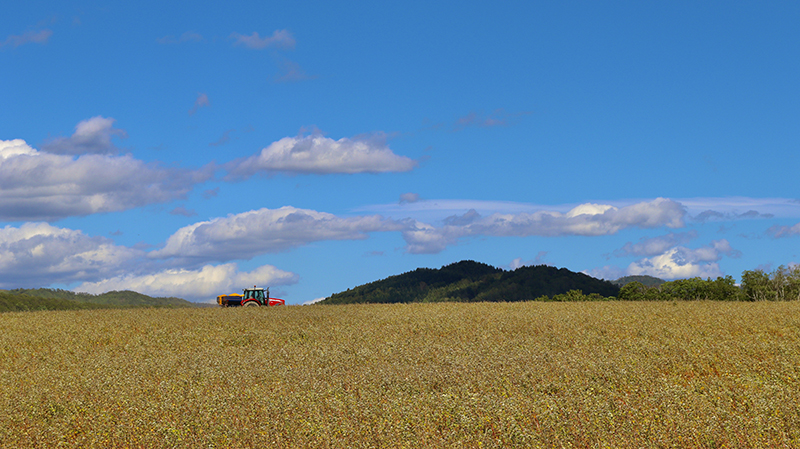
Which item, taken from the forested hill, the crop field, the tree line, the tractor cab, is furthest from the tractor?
the forested hill

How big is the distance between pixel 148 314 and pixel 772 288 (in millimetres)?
42142

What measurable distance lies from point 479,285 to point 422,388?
14625cm

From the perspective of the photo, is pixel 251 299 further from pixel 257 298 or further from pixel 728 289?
pixel 728 289

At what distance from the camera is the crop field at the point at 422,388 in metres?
7.05

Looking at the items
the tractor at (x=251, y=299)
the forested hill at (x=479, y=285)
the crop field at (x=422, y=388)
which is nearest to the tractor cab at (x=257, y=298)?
the tractor at (x=251, y=299)

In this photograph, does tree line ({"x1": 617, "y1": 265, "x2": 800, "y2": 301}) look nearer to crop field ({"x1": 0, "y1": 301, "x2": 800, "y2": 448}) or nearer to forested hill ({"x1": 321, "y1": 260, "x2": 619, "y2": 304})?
crop field ({"x1": 0, "y1": 301, "x2": 800, "y2": 448})

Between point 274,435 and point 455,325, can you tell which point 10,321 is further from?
point 274,435

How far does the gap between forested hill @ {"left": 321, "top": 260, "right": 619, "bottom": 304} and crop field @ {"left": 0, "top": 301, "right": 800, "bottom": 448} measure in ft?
321

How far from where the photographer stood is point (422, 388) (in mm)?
9289

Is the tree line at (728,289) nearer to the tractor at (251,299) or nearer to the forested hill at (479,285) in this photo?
the tractor at (251,299)

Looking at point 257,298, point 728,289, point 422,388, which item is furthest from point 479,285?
point 422,388

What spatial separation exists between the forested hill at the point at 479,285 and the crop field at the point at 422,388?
9789 centimetres

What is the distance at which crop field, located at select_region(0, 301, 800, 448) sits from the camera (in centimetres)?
705

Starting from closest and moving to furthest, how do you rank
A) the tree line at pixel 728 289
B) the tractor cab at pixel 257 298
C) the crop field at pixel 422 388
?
the crop field at pixel 422 388
the tractor cab at pixel 257 298
the tree line at pixel 728 289
